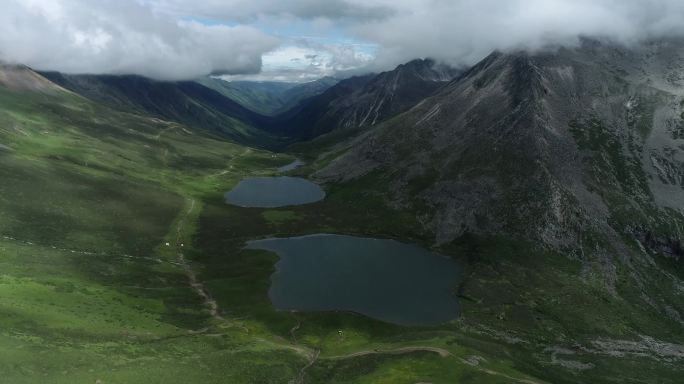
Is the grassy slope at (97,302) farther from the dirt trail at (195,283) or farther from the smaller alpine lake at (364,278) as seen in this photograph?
the smaller alpine lake at (364,278)

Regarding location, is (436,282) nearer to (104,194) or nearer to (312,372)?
(312,372)

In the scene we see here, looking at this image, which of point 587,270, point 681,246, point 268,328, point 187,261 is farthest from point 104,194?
point 681,246

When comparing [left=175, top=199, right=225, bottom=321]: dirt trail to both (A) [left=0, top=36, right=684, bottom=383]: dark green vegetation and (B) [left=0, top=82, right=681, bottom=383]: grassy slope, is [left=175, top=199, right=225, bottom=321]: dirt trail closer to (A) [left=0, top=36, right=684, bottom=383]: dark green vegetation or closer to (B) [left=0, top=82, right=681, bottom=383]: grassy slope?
(A) [left=0, top=36, right=684, bottom=383]: dark green vegetation

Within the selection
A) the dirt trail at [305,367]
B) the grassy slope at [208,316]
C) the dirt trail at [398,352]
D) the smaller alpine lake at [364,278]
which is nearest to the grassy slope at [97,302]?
the grassy slope at [208,316]

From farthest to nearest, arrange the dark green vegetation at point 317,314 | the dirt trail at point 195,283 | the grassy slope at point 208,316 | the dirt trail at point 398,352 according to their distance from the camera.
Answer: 1. the dirt trail at point 195,283
2. the dirt trail at point 398,352
3. the dark green vegetation at point 317,314
4. the grassy slope at point 208,316

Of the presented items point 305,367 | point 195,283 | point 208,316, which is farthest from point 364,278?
point 305,367

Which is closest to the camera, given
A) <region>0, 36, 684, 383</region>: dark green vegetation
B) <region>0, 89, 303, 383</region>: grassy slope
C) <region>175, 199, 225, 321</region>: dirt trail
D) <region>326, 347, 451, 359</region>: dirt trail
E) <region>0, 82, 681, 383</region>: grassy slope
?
<region>0, 89, 303, 383</region>: grassy slope

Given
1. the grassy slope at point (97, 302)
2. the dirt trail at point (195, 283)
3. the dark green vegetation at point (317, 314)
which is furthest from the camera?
the dirt trail at point (195, 283)

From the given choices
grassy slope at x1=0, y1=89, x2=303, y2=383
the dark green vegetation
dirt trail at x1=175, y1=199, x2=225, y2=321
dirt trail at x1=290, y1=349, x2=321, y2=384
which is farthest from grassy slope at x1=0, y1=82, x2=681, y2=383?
dirt trail at x1=175, y1=199, x2=225, y2=321
